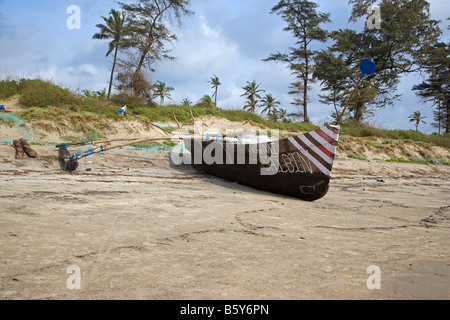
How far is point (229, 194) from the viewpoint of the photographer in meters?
5.63

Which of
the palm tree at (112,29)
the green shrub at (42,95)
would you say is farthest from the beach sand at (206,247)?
the palm tree at (112,29)

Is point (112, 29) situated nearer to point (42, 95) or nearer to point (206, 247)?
point (42, 95)

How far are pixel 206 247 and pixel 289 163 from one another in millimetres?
3460

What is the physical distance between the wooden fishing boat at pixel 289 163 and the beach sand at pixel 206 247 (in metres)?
0.59

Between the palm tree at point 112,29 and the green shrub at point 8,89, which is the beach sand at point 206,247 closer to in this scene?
the green shrub at point 8,89

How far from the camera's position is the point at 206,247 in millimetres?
2500

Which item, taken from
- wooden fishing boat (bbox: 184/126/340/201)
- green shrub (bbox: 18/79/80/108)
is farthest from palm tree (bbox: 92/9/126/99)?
wooden fishing boat (bbox: 184/126/340/201)

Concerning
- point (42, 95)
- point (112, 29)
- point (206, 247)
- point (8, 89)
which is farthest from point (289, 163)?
point (112, 29)

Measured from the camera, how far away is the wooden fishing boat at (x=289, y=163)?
523 cm

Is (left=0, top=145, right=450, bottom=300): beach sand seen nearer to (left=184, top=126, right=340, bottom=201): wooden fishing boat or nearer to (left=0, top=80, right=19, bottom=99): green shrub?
(left=184, top=126, right=340, bottom=201): wooden fishing boat

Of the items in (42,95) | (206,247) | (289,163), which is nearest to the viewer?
(206,247)

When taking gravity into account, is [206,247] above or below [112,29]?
below
